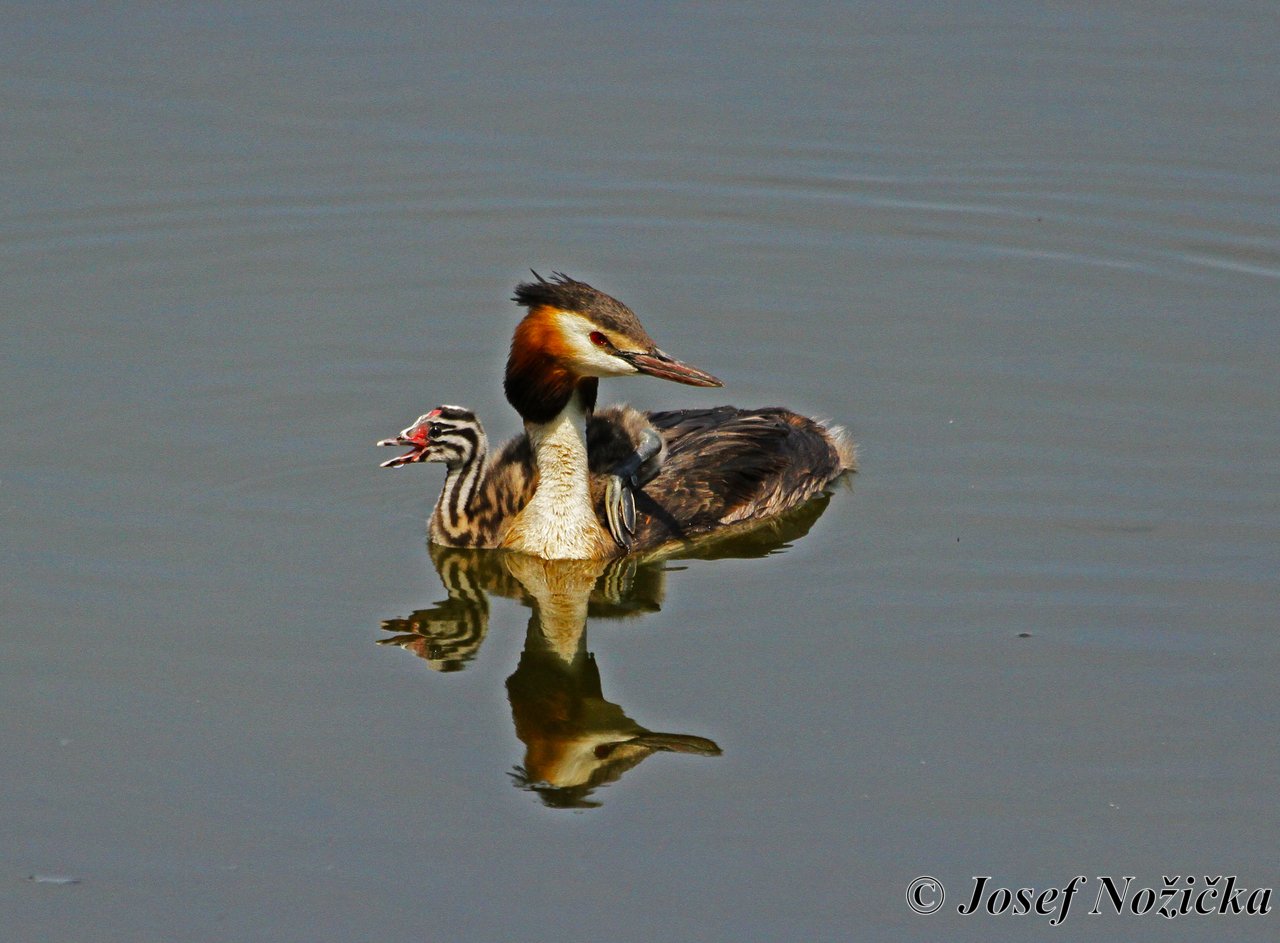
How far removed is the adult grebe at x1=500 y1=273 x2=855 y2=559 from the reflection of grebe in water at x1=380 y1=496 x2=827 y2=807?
0.12 meters

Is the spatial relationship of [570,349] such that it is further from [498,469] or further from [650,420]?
[650,420]

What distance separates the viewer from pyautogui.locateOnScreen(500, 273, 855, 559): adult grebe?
8945mm

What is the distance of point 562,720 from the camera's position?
7922 millimetres

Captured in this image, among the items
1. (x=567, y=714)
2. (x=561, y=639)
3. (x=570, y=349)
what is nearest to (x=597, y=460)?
(x=570, y=349)

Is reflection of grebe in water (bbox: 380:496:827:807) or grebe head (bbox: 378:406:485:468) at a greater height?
grebe head (bbox: 378:406:485:468)

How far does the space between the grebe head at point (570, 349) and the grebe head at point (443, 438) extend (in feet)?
0.91

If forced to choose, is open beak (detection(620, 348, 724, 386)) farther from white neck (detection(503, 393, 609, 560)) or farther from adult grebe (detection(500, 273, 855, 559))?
white neck (detection(503, 393, 609, 560))

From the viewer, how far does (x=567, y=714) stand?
26.2ft

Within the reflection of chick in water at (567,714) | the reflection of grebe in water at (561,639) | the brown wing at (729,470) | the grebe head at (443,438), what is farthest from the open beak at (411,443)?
the brown wing at (729,470)

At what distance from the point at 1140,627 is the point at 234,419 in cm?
470

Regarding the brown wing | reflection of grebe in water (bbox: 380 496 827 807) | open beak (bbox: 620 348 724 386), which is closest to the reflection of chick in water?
reflection of grebe in water (bbox: 380 496 827 807)

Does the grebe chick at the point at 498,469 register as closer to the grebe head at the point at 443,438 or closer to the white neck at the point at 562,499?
the grebe head at the point at 443,438

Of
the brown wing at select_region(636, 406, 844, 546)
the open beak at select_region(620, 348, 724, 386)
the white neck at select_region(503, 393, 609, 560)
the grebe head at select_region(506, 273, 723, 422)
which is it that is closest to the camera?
the open beak at select_region(620, 348, 724, 386)

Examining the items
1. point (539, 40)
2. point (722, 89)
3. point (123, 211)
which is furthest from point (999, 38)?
point (123, 211)
